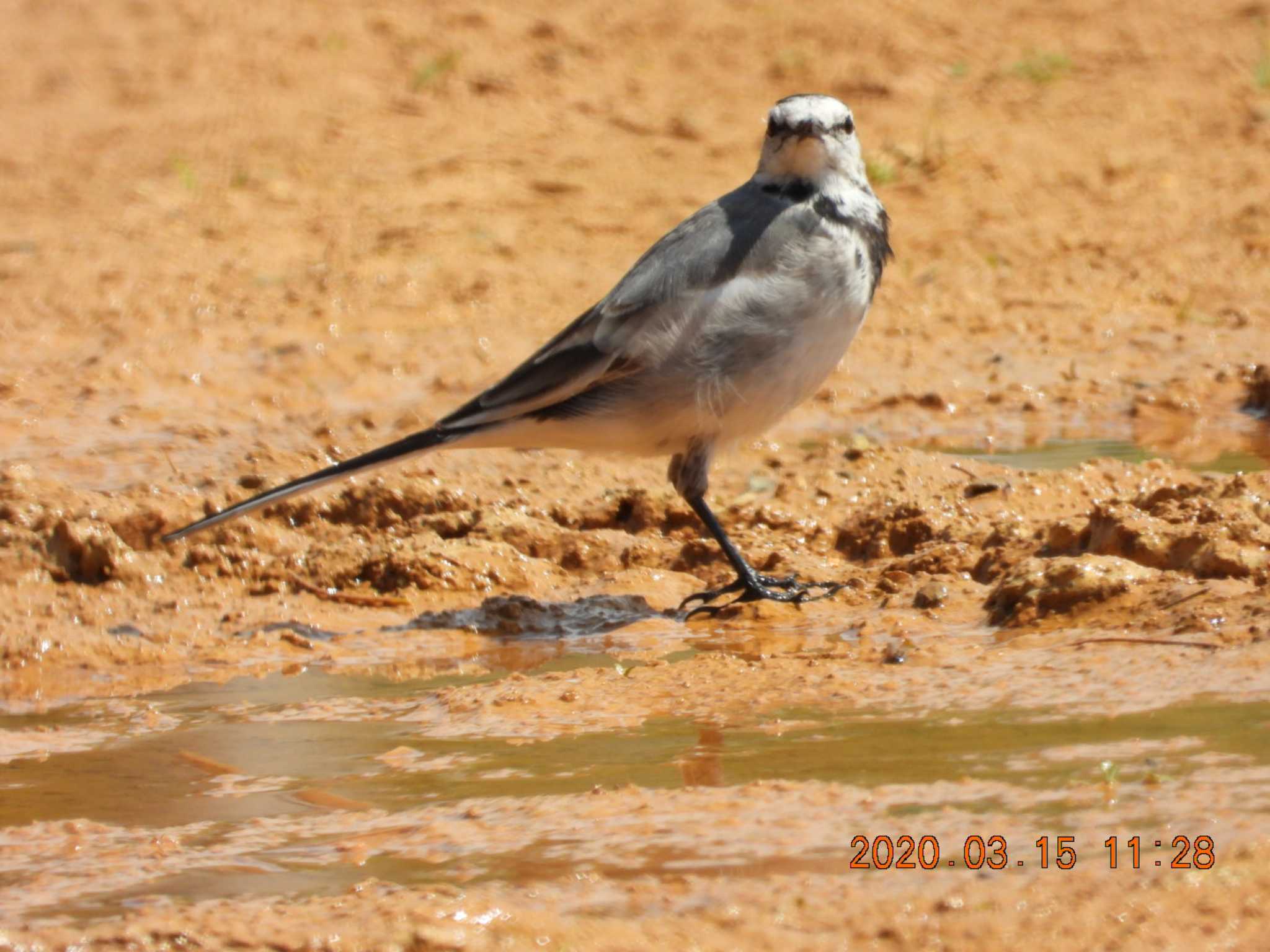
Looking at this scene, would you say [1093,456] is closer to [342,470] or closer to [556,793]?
[342,470]

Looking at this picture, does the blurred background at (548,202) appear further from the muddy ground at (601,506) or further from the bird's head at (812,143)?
the bird's head at (812,143)

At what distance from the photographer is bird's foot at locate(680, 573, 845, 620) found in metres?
6.16

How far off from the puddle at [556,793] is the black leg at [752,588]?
1.42 m

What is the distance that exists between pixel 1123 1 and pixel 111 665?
1004cm

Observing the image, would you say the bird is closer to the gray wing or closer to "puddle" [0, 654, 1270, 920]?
the gray wing

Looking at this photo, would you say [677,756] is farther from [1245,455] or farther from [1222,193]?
[1222,193]

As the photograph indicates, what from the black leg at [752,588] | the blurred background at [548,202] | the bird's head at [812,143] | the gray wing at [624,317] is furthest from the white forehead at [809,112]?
the blurred background at [548,202]

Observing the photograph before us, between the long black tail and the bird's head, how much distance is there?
4.95 ft

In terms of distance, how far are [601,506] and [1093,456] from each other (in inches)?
84.9

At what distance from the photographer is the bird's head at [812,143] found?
20.9ft

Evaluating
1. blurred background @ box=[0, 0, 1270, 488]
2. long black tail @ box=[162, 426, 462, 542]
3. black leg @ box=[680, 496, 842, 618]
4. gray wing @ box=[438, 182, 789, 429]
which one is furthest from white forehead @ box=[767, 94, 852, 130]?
blurred background @ box=[0, 0, 1270, 488]

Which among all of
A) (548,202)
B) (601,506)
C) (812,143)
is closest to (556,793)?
(812,143)

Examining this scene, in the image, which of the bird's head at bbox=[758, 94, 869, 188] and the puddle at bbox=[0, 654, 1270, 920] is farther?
the bird's head at bbox=[758, 94, 869, 188]

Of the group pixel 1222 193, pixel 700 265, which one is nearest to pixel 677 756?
pixel 700 265
